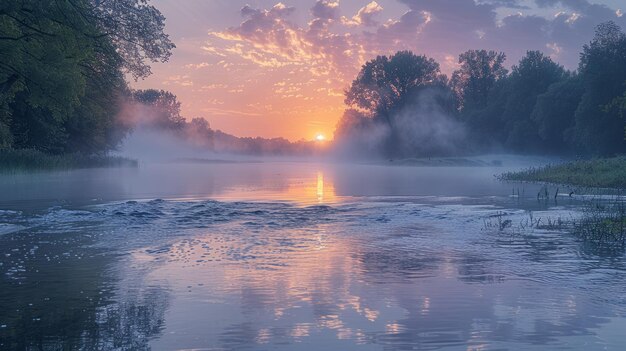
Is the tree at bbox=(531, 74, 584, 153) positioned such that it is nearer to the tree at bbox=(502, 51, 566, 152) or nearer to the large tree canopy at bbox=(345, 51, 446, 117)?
the tree at bbox=(502, 51, 566, 152)

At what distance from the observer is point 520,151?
398 ft

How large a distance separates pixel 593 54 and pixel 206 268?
82024 millimetres

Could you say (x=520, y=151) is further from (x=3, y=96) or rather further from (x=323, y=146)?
(x=3, y=96)

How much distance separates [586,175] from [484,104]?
108 metres

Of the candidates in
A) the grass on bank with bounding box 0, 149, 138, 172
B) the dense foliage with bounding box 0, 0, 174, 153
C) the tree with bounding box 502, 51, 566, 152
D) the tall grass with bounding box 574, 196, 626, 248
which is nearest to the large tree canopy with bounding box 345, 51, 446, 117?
the tree with bounding box 502, 51, 566, 152

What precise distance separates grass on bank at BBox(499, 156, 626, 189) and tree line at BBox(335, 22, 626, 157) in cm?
3212

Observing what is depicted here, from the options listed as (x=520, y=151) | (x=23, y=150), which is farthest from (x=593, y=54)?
(x=23, y=150)

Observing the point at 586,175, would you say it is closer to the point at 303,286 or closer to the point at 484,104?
the point at 303,286

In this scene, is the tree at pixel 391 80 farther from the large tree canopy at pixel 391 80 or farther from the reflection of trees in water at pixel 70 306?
the reflection of trees in water at pixel 70 306

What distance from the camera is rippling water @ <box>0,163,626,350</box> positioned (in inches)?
326

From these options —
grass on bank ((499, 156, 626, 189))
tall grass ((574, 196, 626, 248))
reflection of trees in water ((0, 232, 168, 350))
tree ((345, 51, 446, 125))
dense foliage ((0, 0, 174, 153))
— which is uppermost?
tree ((345, 51, 446, 125))

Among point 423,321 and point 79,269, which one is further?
point 79,269

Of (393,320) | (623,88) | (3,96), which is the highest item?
(623,88)

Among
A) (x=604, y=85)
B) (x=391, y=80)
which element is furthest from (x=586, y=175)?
(x=391, y=80)
